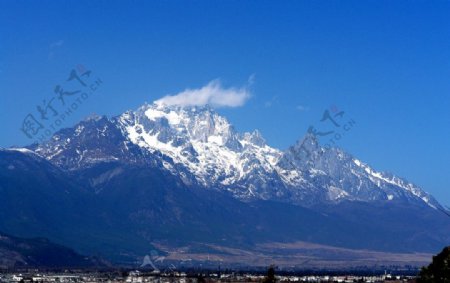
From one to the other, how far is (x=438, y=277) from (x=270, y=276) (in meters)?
21.7

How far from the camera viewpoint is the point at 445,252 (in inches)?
5143

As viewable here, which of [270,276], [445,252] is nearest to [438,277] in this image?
[445,252]

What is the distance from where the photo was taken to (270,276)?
125 m

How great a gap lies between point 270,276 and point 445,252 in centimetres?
2445

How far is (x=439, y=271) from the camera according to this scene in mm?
125938

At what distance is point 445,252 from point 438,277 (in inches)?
231

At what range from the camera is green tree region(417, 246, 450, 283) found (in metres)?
124

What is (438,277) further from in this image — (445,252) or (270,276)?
(270,276)

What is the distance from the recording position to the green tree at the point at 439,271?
124312 mm

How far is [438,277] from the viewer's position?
12581cm
